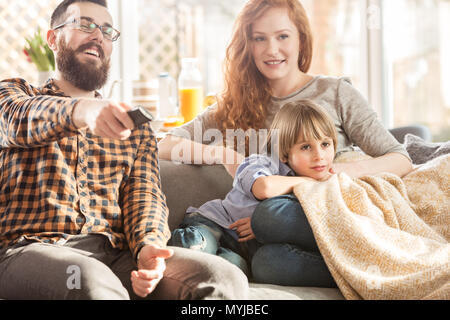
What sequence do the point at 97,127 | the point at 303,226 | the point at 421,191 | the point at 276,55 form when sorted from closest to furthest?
the point at 97,127
the point at 303,226
the point at 421,191
the point at 276,55

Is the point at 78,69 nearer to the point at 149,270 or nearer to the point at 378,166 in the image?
the point at 149,270

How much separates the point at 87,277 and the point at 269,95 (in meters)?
0.86

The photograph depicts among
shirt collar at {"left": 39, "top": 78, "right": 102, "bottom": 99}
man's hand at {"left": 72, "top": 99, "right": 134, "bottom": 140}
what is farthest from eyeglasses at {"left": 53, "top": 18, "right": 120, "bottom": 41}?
man's hand at {"left": 72, "top": 99, "right": 134, "bottom": 140}

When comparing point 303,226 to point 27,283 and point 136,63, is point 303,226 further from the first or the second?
point 136,63

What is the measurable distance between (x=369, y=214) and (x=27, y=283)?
0.69 m

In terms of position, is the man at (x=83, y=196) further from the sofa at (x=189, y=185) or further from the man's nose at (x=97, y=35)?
the sofa at (x=189, y=185)

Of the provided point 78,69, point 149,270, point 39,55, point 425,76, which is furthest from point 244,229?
point 425,76

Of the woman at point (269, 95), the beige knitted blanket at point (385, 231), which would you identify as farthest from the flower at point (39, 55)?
the beige knitted blanket at point (385, 231)

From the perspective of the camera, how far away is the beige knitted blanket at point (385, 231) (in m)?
0.92

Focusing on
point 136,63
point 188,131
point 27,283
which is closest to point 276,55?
point 188,131

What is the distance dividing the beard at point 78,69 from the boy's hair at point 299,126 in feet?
1.54

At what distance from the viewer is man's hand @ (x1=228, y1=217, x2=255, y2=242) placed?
118 cm

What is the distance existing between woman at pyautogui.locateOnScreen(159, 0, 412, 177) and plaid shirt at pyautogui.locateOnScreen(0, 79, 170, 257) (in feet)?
1.10

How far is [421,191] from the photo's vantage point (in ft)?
3.97
